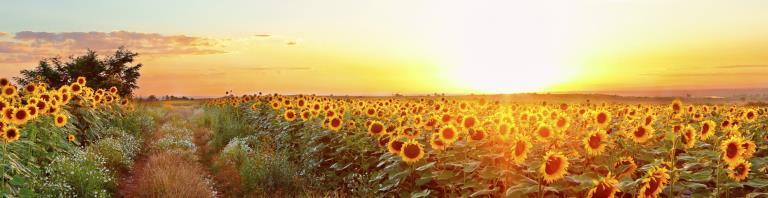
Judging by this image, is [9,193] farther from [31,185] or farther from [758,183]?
[758,183]

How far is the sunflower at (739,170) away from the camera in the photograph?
505 centimetres

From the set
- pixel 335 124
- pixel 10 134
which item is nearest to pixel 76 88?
pixel 10 134

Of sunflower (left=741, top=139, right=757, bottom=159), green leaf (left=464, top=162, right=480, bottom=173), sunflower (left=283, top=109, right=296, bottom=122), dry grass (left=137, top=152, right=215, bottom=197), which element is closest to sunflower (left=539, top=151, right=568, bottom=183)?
green leaf (left=464, top=162, right=480, bottom=173)

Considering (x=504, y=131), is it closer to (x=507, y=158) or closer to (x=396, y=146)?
(x=507, y=158)

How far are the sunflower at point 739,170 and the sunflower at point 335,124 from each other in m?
6.57

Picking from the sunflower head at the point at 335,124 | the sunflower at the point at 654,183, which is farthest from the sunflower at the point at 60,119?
the sunflower at the point at 654,183

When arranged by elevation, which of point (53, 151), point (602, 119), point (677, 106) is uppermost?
point (677, 106)

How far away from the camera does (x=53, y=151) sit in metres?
11.3

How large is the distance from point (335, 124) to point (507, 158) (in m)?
4.92

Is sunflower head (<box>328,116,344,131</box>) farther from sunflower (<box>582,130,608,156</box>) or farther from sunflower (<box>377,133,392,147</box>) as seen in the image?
sunflower (<box>582,130,608,156</box>)

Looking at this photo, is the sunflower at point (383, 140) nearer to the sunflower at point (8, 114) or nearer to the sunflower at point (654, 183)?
the sunflower at point (654, 183)

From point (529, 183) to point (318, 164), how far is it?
6.12 metres

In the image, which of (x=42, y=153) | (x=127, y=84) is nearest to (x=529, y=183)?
(x=42, y=153)

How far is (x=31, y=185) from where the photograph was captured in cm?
886
